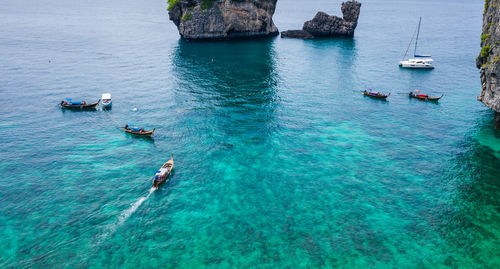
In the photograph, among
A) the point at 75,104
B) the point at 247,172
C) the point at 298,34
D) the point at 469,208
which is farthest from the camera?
the point at 298,34

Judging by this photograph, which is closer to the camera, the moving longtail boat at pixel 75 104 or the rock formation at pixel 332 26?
the moving longtail boat at pixel 75 104

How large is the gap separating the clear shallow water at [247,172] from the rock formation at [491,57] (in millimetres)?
10820

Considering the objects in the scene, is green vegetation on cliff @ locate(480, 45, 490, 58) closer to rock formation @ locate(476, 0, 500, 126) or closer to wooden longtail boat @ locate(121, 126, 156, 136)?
rock formation @ locate(476, 0, 500, 126)

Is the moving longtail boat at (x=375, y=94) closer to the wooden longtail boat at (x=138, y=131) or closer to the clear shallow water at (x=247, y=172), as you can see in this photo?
the clear shallow water at (x=247, y=172)

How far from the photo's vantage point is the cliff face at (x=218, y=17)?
147625 millimetres

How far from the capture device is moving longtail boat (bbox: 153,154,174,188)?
48.8 metres

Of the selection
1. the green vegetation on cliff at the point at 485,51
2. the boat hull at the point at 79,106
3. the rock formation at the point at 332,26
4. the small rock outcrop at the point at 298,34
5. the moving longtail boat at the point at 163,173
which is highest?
the rock formation at the point at 332,26

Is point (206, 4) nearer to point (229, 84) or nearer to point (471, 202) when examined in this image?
point (229, 84)

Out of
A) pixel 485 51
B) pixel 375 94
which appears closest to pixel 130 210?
pixel 485 51

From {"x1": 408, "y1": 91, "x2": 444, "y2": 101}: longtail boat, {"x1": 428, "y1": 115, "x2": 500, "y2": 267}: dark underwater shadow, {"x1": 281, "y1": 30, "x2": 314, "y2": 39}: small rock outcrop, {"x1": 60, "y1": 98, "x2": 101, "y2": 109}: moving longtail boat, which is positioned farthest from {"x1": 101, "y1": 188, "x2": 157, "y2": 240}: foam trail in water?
{"x1": 281, "y1": 30, "x2": 314, "y2": 39}: small rock outcrop

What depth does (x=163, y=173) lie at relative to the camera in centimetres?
5034

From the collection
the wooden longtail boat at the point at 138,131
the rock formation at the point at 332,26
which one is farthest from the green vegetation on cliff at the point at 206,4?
the wooden longtail boat at the point at 138,131

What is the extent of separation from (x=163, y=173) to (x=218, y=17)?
389 ft

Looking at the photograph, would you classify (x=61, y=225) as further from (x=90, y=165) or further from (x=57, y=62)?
(x=57, y=62)
